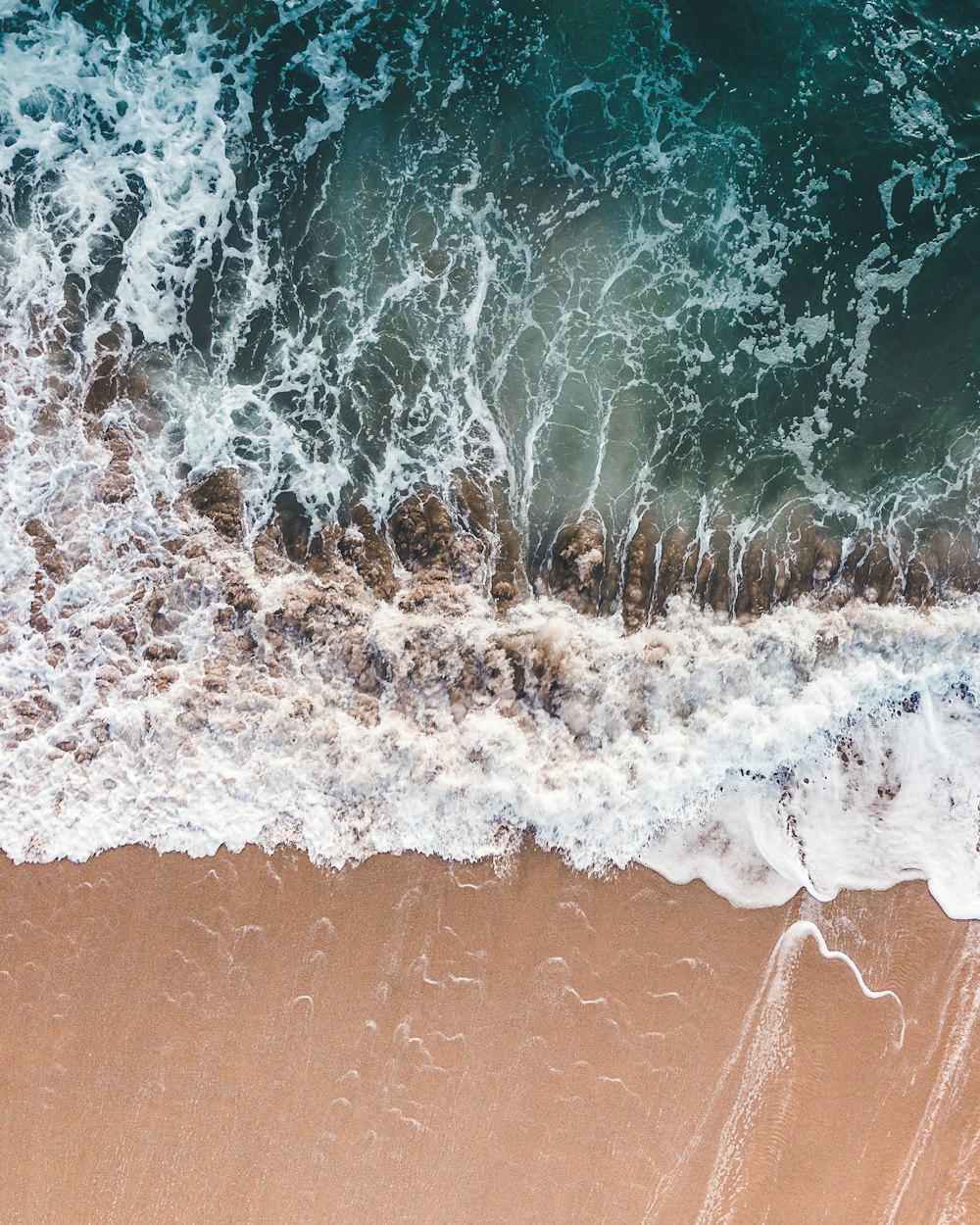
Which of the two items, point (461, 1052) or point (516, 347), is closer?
point (461, 1052)

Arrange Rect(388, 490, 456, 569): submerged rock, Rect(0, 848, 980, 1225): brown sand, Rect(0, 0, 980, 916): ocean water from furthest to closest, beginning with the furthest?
Rect(388, 490, 456, 569): submerged rock
Rect(0, 0, 980, 916): ocean water
Rect(0, 848, 980, 1225): brown sand

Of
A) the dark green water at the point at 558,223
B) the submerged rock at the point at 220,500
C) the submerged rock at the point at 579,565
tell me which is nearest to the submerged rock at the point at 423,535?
the dark green water at the point at 558,223

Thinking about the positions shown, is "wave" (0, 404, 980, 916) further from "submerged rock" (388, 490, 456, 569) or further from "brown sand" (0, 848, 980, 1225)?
"brown sand" (0, 848, 980, 1225)

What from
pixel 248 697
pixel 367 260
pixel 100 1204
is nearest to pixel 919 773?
pixel 248 697

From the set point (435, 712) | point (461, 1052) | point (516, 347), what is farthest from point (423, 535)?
point (461, 1052)

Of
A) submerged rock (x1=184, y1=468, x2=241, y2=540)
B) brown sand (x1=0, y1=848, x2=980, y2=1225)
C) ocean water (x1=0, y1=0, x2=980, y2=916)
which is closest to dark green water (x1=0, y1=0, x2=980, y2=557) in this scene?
ocean water (x1=0, y1=0, x2=980, y2=916)

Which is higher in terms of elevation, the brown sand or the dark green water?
the dark green water

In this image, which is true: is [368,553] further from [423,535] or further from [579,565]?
[579,565]
